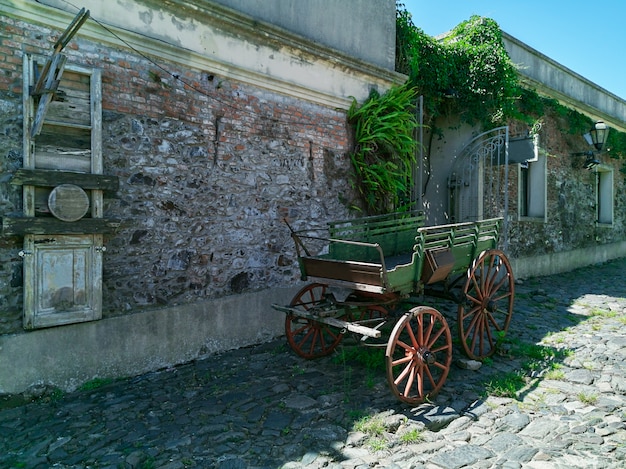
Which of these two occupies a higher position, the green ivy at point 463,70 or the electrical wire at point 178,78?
the green ivy at point 463,70

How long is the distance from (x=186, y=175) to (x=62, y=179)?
1.37 m

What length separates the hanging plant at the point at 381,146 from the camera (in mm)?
7086

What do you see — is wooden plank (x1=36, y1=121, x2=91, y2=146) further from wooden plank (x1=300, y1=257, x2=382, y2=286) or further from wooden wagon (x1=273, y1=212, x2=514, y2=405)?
wooden plank (x1=300, y1=257, x2=382, y2=286)

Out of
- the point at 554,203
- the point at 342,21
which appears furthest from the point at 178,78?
the point at 554,203

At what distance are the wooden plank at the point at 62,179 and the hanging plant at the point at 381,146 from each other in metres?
3.76

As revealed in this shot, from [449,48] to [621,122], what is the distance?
Answer: 9.35 meters

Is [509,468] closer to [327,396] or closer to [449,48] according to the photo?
[327,396]

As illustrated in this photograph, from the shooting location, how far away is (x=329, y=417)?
151 inches

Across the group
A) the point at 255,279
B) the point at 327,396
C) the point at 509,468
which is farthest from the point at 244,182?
the point at 509,468

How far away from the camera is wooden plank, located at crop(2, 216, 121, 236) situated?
A: 3.98m

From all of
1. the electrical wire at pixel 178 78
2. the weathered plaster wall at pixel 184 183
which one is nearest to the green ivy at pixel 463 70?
the weathered plaster wall at pixel 184 183

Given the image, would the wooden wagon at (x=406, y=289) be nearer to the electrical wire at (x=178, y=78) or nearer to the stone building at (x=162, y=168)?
the stone building at (x=162, y=168)

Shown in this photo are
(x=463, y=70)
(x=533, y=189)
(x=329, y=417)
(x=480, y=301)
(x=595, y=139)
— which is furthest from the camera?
(x=595, y=139)

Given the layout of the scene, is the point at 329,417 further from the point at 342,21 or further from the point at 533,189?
the point at 533,189
